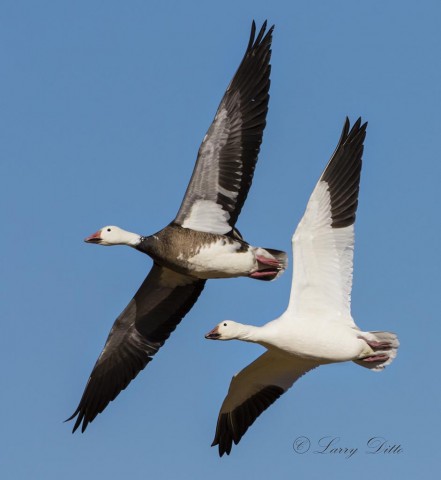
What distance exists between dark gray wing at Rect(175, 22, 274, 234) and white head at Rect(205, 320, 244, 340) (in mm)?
1253

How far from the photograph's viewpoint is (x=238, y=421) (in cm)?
1304

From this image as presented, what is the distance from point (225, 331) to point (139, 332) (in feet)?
7.78

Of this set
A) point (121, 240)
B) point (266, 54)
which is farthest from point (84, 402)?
point (266, 54)

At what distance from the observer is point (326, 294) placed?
11930 millimetres

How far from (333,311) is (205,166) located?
2.22m

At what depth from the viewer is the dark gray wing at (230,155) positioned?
13.2 metres

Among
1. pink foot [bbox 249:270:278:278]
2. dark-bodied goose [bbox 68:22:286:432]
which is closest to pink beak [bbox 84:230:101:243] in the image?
dark-bodied goose [bbox 68:22:286:432]

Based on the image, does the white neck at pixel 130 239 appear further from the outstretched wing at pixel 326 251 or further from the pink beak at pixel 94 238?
the outstretched wing at pixel 326 251

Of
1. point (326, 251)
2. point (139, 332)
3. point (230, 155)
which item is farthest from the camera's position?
point (139, 332)

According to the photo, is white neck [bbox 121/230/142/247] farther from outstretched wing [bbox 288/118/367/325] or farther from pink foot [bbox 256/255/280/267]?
outstretched wing [bbox 288/118/367/325]

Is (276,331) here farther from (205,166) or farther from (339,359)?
(205,166)

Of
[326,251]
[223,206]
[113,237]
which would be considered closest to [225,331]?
[326,251]

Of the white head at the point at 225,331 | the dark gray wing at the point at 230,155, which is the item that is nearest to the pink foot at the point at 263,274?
the dark gray wing at the point at 230,155

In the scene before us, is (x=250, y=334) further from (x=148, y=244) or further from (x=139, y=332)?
(x=139, y=332)
